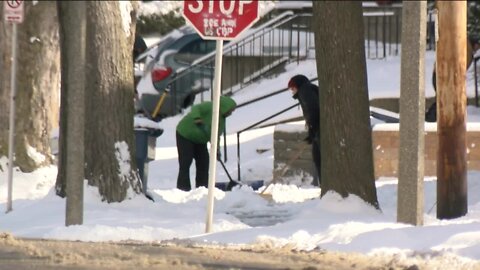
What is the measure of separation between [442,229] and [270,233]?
1.55 meters

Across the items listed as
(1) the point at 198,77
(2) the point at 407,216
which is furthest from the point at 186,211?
(1) the point at 198,77

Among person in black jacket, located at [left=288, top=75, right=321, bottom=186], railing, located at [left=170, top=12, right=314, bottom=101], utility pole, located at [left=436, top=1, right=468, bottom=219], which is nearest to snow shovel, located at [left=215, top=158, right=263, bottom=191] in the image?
person in black jacket, located at [left=288, top=75, right=321, bottom=186]

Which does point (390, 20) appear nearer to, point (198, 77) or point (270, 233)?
point (198, 77)

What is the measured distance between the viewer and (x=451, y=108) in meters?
12.4

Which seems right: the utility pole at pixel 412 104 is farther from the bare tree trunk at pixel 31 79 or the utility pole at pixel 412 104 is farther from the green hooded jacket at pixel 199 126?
the bare tree trunk at pixel 31 79

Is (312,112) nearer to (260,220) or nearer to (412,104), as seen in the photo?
(260,220)

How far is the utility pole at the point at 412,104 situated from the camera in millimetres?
10906

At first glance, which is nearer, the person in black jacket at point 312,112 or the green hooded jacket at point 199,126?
the person in black jacket at point 312,112

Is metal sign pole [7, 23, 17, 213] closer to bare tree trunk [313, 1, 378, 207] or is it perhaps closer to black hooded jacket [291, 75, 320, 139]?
bare tree trunk [313, 1, 378, 207]

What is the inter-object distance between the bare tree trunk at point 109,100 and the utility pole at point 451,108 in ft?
10.8

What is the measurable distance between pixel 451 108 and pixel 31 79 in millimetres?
6170

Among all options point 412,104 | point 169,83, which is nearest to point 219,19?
point 412,104

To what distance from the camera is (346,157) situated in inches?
498

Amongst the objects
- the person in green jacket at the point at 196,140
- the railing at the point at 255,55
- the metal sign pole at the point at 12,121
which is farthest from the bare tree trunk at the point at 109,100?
the railing at the point at 255,55
